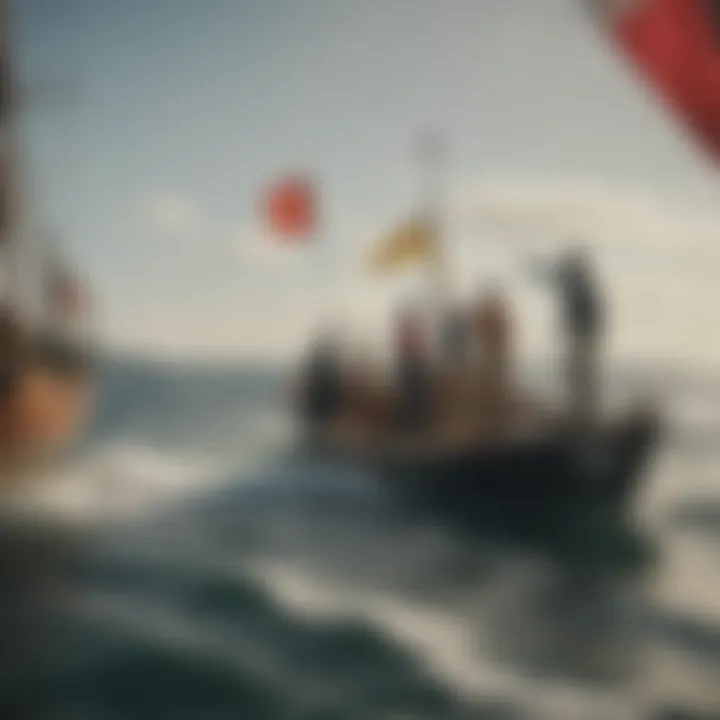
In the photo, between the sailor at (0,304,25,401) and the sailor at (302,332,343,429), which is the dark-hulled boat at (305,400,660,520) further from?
the sailor at (0,304,25,401)

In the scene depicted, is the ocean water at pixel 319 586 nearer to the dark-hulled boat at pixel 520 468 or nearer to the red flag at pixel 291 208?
the dark-hulled boat at pixel 520 468

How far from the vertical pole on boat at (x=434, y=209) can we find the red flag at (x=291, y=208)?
11 centimetres

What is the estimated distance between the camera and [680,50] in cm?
113

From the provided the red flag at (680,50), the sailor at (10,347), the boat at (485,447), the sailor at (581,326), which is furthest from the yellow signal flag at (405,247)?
the sailor at (10,347)

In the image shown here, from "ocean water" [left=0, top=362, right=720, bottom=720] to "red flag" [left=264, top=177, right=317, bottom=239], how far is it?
0.14 meters

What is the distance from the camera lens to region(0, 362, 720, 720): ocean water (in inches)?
43.0

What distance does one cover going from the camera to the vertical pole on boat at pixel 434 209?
1172 mm

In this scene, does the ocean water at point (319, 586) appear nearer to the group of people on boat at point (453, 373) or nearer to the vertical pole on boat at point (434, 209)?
the group of people on boat at point (453, 373)

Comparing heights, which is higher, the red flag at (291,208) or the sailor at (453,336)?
the red flag at (291,208)

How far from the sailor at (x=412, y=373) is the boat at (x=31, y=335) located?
31 cm

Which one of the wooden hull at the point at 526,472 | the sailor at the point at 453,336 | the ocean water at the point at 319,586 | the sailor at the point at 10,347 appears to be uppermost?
the sailor at the point at 453,336

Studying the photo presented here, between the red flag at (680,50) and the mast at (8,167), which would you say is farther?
the mast at (8,167)

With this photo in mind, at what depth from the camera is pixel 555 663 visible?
1.09 meters

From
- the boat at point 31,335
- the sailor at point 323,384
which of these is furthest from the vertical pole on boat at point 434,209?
the boat at point 31,335
